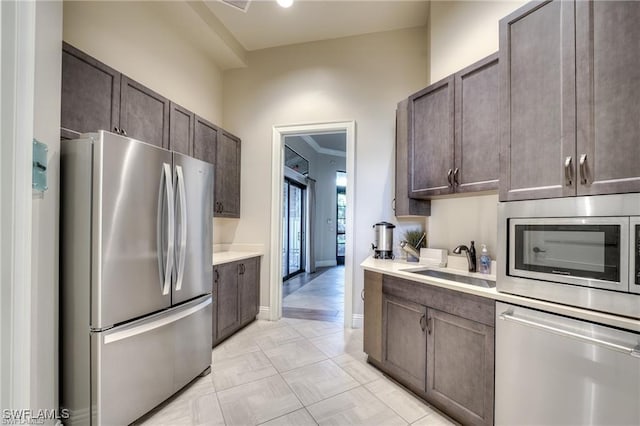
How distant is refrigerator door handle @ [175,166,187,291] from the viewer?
77.7 inches

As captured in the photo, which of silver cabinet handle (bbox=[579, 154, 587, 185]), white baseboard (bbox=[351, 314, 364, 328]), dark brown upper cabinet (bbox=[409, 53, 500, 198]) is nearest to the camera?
silver cabinet handle (bbox=[579, 154, 587, 185])

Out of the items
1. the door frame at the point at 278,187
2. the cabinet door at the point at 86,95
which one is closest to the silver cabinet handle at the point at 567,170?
the door frame at the point at 278,187

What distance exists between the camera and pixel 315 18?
10.2 feet

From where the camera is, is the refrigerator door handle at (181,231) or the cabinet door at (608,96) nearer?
the cabinet door at (608,96)

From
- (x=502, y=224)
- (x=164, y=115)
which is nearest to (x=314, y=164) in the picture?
(x=164, y=115)

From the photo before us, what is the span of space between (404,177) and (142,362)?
2488 millimetres

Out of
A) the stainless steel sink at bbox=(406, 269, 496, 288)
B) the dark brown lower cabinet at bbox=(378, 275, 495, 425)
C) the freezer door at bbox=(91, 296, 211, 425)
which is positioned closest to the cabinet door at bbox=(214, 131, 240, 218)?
the freezer door at bbox=(91, 296, 211, 425)

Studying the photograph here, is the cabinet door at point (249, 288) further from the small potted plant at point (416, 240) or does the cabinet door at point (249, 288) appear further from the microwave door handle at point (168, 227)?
the small potted plant at point (416, 240)

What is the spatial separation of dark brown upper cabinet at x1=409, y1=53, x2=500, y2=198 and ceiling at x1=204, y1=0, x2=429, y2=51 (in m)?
1.18

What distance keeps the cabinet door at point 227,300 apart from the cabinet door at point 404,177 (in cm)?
186

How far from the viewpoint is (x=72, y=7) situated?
2.03 meters

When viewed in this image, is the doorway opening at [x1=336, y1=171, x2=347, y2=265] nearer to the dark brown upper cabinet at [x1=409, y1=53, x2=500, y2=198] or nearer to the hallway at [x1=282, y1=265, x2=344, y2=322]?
the hallway at [x1=282, y1=265, x2=344, y2=322]

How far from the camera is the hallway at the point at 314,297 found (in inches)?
150

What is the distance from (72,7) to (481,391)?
374 centimetres
